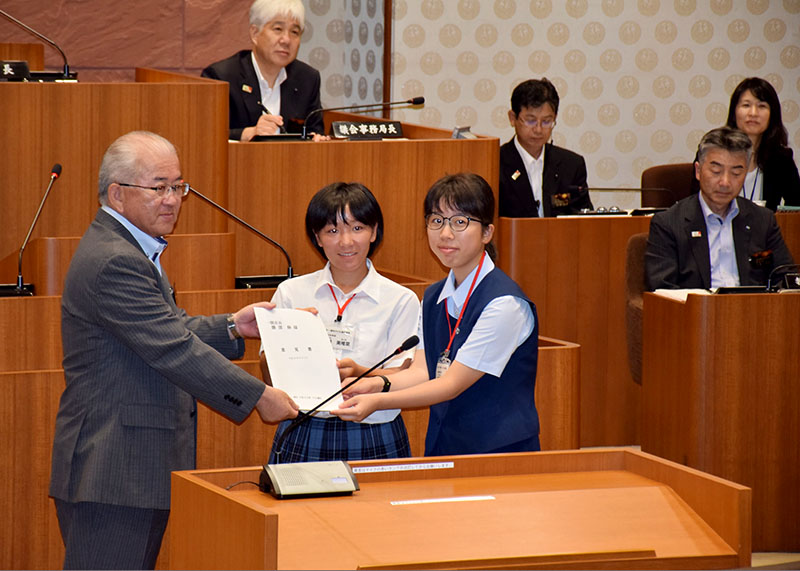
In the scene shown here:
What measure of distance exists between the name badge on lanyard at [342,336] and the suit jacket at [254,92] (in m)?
2.12

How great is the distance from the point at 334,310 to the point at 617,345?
250 cm

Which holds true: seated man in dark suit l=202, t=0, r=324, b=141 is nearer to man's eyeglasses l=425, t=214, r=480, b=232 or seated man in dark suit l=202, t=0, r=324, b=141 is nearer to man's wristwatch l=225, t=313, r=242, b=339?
man's wristwatch l=225, t=313, r=242, b=339

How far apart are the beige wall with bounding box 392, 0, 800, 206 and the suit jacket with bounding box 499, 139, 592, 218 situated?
1.93m

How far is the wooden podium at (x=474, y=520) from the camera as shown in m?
1.97

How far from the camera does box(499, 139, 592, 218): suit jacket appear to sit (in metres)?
5.49

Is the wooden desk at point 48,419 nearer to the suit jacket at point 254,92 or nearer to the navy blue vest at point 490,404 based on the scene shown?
the navy blue vest at point 490,404

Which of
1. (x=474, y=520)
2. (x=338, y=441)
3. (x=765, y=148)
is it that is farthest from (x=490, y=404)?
(x=765, y=148)

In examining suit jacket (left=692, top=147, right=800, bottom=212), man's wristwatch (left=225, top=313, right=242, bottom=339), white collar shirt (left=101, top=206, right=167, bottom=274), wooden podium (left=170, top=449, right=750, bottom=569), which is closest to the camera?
wooden podium (left=170, top=449, right=750, bottom=569)

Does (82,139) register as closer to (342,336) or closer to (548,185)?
(342,336)

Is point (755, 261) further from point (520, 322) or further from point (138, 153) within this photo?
point (138, 153)

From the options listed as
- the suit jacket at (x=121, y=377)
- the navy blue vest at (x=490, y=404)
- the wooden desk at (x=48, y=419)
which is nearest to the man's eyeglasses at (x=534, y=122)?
the wooden desk at (x=48, y=419)

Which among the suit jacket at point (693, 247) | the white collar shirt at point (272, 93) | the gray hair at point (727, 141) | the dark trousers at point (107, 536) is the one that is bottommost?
the dark trousers at point (107, 536)

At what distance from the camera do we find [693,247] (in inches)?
183

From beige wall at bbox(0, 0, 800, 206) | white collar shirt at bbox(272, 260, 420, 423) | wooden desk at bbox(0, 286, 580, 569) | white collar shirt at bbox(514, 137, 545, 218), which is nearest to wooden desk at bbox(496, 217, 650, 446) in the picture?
white collar shirt at bbox(514, 137, 545, 218)
